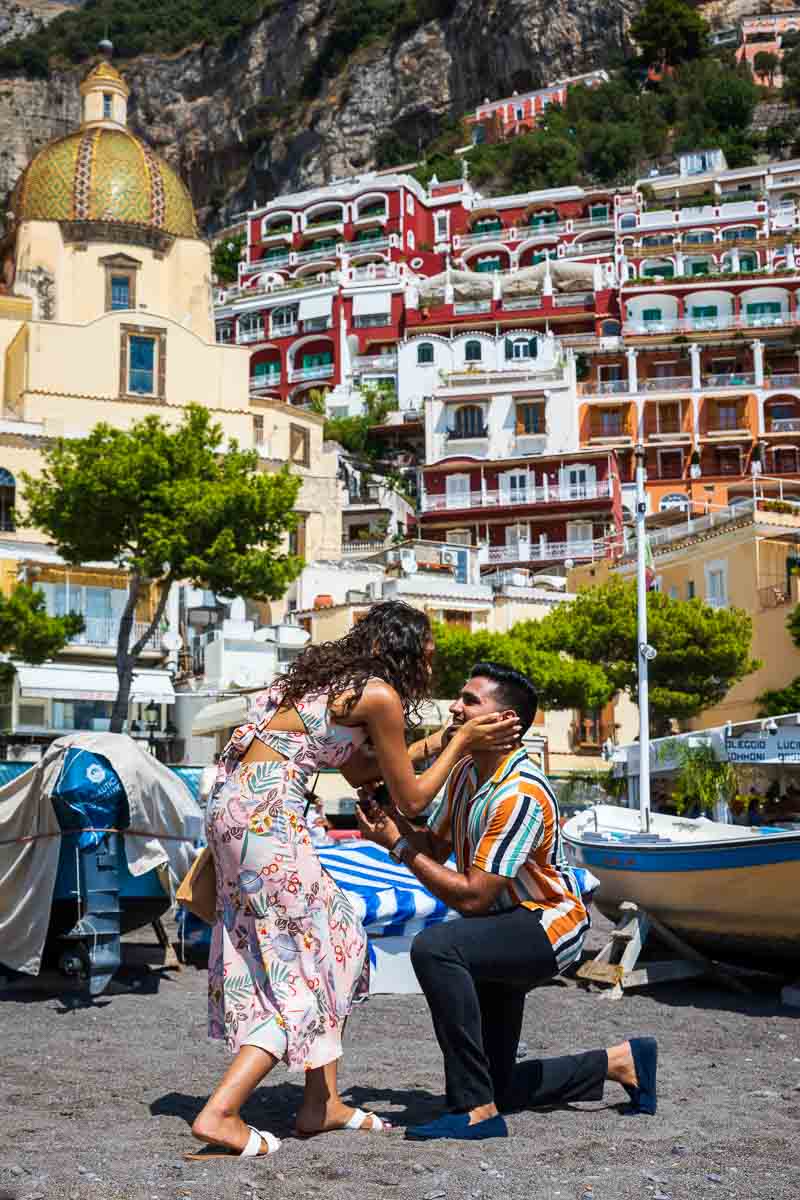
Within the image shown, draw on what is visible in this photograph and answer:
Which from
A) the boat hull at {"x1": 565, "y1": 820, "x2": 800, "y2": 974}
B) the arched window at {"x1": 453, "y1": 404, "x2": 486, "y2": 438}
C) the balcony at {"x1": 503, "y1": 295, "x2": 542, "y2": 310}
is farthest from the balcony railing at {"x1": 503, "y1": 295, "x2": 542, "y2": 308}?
the boat hull at {"x1": 565, "y1": 820, "x2": 800, "y2": 974}

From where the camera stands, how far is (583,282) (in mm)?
71812

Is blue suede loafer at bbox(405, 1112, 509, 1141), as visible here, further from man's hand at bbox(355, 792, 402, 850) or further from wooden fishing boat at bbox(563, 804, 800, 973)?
wooden fishing boat at bbox(563, 804, 800, 973)

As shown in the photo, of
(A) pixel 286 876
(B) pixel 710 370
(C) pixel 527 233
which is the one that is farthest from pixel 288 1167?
(C) pixel 527 233

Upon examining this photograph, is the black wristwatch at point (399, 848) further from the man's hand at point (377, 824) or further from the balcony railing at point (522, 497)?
the balcony railing at point (522, 497)

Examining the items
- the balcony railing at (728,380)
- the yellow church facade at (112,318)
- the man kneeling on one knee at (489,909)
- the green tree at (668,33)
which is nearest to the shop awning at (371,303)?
the balcony railing at (728,380)

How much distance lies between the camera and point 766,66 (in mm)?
104500

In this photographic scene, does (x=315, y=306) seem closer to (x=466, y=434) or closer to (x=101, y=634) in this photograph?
(x=466, y=434)

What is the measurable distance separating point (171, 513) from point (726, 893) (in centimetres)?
1804

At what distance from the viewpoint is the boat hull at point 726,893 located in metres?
8.94

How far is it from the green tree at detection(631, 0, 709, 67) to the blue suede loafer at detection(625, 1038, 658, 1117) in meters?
109

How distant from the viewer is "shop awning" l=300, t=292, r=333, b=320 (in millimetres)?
71938

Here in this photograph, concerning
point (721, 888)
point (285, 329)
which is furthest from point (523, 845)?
point (285, 329)

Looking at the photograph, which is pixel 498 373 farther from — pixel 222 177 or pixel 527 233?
pixel 222 177

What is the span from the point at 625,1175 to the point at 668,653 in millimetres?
26729
